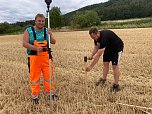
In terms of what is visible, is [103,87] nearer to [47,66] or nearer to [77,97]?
[77,97]

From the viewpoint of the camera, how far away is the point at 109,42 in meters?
6.50

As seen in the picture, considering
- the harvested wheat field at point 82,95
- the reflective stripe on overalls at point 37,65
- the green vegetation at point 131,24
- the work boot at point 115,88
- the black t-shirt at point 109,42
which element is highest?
the green vegetation at point 131,24

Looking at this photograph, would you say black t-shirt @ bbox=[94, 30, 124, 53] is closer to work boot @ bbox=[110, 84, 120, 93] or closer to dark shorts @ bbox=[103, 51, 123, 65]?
dark shorts @ bbox=[103, 51, 123, 65]

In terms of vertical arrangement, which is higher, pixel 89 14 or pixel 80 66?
pixel 89 14

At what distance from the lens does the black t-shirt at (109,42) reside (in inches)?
244

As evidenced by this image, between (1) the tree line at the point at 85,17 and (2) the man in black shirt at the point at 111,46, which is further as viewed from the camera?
(1) the tree line at the point at 85,17

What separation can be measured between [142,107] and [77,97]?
61.7 inches

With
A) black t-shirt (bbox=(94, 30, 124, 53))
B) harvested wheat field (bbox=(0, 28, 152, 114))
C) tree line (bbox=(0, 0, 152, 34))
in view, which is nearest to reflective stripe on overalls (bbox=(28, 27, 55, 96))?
harvested wheat field (bbox=(0, 28, 152, 114))

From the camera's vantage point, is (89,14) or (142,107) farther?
(89,14)

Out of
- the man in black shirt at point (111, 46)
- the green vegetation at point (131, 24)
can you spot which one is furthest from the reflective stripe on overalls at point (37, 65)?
the green vegetation at point (131, 24)

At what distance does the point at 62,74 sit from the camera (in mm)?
8805

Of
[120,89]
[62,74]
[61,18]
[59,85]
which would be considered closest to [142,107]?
[120,89]

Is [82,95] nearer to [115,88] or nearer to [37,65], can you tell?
[115,88]

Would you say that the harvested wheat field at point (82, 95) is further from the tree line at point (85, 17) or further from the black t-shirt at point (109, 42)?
the tree line at point (85, 17)
